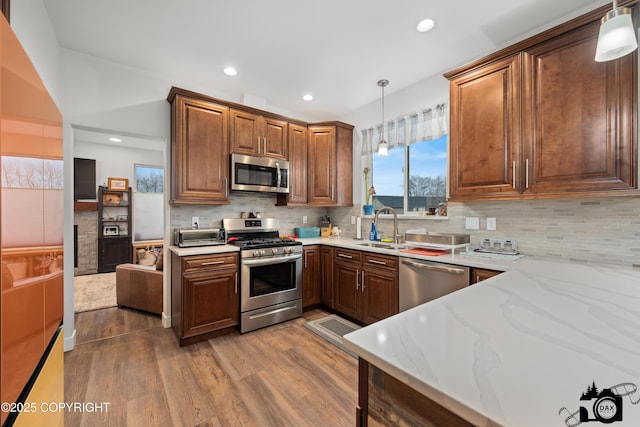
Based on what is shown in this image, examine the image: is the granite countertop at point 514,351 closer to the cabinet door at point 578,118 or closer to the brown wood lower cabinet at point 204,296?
the cabinet door at point 578,118

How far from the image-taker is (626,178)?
1679mm

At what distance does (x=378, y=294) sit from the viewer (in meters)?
2.86

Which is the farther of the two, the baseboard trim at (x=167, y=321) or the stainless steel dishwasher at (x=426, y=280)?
the baseboard trim at (x=167, y=321)

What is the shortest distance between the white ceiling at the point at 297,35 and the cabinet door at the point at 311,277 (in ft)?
6.78

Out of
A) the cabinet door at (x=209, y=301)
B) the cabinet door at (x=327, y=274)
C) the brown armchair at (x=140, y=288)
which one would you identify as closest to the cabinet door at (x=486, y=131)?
the cabinet door at (x=327, y=274)

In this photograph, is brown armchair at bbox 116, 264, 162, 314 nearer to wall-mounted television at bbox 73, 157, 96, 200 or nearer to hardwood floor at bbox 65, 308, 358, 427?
hardwood floor at bbox 65, 308, 358, 427

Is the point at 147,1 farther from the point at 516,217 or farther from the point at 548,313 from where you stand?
the point at 516,217

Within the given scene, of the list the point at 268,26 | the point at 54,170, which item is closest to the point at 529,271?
the point at 54,170

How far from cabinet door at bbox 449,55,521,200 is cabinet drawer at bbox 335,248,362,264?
1152 millimetres

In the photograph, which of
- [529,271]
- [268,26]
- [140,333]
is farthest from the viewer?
[140,333]

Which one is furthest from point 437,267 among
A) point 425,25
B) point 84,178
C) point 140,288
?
point 84,178

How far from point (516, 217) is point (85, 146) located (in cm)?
735

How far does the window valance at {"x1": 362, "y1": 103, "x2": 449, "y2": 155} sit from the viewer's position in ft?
10.1

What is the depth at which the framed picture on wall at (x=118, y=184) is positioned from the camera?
580 centimetres
